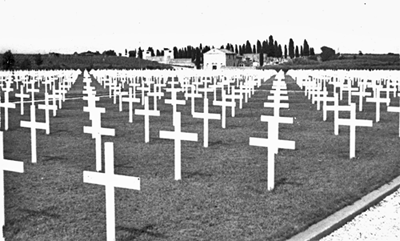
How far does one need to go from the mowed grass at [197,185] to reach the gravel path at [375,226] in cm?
36

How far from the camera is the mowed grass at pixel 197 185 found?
247 inches

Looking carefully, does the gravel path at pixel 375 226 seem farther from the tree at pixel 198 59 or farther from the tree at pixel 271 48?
the tree at pixel 271 48

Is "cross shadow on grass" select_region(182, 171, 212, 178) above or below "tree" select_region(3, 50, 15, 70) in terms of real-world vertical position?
below

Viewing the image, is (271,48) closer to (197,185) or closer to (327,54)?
(327,54)

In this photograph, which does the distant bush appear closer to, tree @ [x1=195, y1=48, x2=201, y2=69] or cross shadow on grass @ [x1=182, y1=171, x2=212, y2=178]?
tree @ [x1=195, y1=48, x2=201, y2=69]

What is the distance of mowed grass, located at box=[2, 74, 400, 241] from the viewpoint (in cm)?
627

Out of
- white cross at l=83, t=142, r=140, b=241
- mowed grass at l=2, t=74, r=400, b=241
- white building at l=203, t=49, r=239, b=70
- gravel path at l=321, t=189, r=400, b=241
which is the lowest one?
gravel path at l=321, t=189, r=400, b=241

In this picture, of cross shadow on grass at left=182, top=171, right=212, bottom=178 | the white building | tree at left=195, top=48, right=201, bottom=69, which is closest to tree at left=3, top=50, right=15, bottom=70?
tree at left=195, top=48, right=201, bottom=69

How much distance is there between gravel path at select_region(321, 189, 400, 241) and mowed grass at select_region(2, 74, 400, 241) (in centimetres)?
36

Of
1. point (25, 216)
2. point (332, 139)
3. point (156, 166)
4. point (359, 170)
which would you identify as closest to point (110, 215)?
point (25, 216)

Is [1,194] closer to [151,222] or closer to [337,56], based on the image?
[151,222]

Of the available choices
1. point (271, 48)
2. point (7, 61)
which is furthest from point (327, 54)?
point (7, 61)

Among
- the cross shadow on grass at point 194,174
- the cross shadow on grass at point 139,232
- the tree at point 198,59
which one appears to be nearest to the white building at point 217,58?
the tree at point 198,59

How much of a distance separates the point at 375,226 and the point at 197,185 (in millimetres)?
2795
